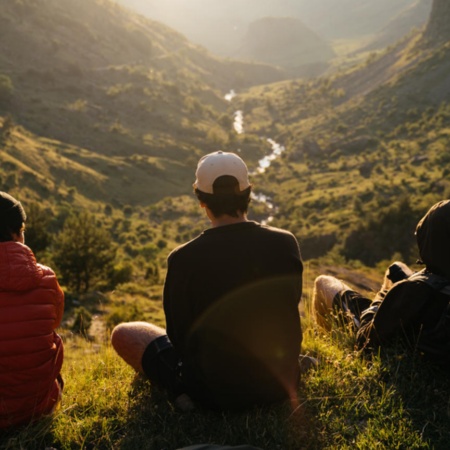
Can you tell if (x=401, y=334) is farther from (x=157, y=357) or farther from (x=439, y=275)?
(x=157, y=357)

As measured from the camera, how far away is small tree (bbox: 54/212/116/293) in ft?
81.4

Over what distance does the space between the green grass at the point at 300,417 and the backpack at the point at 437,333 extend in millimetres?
184

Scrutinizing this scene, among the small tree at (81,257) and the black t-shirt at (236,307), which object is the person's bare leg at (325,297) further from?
the small tree at (81,257)

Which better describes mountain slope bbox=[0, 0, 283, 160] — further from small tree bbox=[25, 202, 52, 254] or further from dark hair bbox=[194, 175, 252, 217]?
dark hair bbox=[194, 175, 252, 217]

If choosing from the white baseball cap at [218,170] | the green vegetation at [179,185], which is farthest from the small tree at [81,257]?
the white baseball cap at [218,170]

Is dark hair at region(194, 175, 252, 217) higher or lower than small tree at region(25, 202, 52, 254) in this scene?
higher

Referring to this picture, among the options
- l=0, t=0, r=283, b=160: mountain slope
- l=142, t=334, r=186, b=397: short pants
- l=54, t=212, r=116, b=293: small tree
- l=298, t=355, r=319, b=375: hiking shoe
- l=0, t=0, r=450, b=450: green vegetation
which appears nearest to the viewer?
l=0, t=0, r=450, b=450: green vegetation

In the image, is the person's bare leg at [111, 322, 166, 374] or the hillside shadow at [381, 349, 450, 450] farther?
the person's bare leg at [111, 322, 166, 374]

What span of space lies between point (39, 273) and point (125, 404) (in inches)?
58.1

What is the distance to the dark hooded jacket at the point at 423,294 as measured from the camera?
363cm

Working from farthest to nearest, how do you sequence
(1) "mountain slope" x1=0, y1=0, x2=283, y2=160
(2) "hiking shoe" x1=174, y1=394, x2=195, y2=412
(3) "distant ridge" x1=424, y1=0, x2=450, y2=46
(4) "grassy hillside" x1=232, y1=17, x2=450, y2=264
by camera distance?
(3) "distant ridge" x1=424, y1=0, x2=450, y2=46 → (1) "mountain slope" x1=0, y1=0, x2=283, y2=160 → (4) "grassy hillside" x1=232, y1=17, x2=450, y2=264 → (2) "hiking shoe" x1=174, y1=394, x2=195, y2=412

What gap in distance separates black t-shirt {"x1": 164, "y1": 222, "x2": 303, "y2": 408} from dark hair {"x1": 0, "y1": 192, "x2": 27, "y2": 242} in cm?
123

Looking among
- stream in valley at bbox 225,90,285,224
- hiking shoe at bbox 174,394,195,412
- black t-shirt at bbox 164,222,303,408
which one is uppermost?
black t-shirt at bbox 164,222,303,408

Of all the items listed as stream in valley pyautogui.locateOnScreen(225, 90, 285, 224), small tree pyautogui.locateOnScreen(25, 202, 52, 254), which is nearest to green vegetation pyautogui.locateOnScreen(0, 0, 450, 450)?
small tree pyautogui.locateOnScreen(25, 202, 52, 254)
